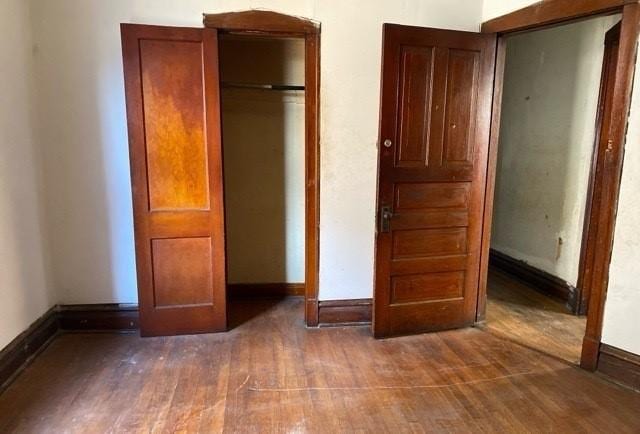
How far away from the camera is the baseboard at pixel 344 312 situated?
331 cm

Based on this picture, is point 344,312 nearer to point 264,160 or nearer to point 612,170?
point 264,160

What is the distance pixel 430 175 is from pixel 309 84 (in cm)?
105

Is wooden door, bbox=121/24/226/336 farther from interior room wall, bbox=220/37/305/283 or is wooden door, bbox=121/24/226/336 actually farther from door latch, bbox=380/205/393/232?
door latch, bbox=380/205/393/232

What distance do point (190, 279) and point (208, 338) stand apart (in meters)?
0.44

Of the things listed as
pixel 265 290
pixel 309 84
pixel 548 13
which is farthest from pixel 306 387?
pixel 548 13

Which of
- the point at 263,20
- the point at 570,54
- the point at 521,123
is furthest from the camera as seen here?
the point at 521,123

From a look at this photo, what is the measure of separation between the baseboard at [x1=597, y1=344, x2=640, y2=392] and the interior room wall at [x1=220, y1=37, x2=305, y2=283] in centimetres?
236

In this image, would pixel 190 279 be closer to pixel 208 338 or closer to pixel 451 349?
pixel 208 338

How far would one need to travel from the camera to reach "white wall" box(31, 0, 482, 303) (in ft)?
9.37

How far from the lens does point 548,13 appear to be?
2.65m

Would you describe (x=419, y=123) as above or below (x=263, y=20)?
below

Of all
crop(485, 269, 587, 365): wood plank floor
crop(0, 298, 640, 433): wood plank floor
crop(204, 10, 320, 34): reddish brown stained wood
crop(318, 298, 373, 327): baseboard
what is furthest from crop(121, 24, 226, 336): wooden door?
crop(485, 269, 587, 365): wood plank floor

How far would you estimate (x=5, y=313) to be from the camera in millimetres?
2551

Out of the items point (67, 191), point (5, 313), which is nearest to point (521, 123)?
point (67, 191)
